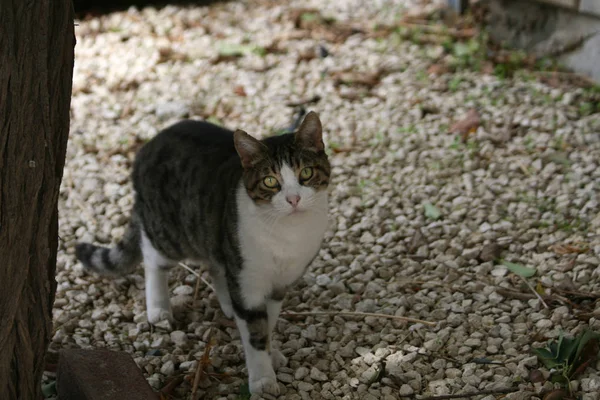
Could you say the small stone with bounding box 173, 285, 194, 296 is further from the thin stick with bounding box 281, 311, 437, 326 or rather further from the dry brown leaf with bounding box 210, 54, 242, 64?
the dry brown leaf with bounding box 210, 54, 242, 64

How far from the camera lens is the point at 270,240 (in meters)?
2.98

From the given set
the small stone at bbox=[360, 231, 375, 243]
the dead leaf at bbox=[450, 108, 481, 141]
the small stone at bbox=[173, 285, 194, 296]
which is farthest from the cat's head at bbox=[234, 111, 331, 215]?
the dead leaf at bbox=[450, 108, 481, 141]

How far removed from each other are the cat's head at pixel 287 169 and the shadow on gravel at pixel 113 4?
446 cm

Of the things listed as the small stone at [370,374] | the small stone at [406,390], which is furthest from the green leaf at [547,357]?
the small stone at [370,374]

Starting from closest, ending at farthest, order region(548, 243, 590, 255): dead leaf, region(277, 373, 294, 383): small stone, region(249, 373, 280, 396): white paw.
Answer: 1. region(249, 373, 280, 396): white paw
2. region(277, 373, 294, 383): small stone
3. region(548, 243, 590, 255): dead leaf

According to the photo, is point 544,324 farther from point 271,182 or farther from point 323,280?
point 271,182

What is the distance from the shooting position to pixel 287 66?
590 centimetres

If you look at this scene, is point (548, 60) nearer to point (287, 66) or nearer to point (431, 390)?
point (287, 66)

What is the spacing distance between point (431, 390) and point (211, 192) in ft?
3.66

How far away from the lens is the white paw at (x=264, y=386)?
10.0 feet

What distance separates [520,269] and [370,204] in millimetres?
952

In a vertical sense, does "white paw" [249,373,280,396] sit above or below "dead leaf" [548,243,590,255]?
below

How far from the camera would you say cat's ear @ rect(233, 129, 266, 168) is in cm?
294

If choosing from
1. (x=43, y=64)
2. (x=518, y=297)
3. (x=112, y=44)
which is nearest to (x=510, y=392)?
(x=518, y=297)
